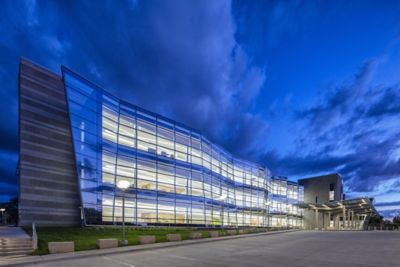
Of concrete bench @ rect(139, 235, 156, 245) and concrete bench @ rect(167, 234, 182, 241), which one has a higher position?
concrete bench @ rect(139, 235, 156, 245)

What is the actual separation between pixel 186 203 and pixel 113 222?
532 inches

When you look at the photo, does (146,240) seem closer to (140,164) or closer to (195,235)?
(195,235)

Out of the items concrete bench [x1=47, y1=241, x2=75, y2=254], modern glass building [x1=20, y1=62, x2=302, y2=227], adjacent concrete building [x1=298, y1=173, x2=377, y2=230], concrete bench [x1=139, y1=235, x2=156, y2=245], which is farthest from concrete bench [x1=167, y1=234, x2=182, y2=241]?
adjacent concrete building [x1=298, y1=173, x2=377, y2=230]

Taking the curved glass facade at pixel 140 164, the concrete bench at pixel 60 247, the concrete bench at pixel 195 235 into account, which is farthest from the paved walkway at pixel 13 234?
the concrete bench at pixel 195 235

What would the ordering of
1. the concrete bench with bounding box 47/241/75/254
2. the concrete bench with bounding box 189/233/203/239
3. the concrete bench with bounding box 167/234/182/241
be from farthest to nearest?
the concrete bench with bounding box 189/233/203/239 → the concrete bench with bounding box 167/234/182/241 → the concrete bench with bounding box 47/241/75/254

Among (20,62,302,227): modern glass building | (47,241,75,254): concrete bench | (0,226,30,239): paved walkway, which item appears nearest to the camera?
(47,241,75,254): concrete bench

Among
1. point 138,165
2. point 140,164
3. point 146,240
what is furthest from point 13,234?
point 140,164

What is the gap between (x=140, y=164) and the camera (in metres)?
45.7

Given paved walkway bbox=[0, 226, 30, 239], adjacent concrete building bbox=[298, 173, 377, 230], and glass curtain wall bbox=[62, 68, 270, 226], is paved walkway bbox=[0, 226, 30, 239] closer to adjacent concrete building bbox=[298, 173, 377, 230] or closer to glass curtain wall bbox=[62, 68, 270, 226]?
glass curtain wall bbox=[62, 68, 270, 226]

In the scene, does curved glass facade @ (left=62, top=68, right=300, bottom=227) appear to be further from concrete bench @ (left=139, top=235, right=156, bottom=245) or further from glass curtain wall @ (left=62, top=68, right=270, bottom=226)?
concrete bench @ (left=139, top=235, right=156, bottom=245)

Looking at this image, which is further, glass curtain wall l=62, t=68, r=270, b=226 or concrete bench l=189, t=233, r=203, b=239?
glass curtain wall l=62, t=68, r=270, b=226

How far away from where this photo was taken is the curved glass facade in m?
38.5

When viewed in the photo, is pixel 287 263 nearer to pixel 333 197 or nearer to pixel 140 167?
pixel 140 167

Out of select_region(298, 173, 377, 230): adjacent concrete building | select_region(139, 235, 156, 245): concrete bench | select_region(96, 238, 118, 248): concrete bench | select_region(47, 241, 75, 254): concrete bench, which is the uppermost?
select_region(47, 241, 75, 254): concrete bench
